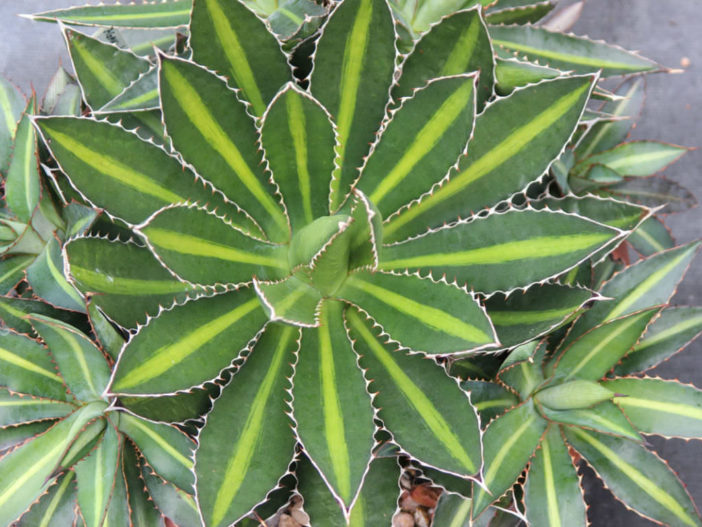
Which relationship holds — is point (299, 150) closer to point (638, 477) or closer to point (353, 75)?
point (353, 75)

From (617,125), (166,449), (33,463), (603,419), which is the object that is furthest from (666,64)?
(33,463)

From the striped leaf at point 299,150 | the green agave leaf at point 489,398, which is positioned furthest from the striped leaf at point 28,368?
the green agave leaf at point 489,398

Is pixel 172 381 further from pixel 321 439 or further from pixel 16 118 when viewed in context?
pixel 16 118

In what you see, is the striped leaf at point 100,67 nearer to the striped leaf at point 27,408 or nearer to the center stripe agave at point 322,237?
the center stripe agave at point 322,237

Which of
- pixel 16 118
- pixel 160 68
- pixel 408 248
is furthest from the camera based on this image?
pixel 16 118

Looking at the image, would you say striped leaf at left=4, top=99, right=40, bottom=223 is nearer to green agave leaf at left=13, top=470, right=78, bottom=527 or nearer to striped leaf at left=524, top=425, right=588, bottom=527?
green agave leaf at left=13, top=470, right=78, bottom=527

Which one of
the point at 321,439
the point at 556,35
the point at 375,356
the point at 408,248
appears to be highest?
the point at 556,35

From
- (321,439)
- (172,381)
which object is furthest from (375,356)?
(172,381)
